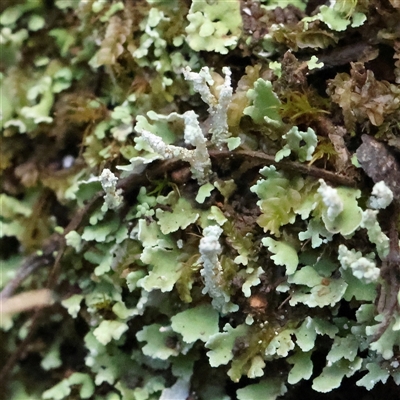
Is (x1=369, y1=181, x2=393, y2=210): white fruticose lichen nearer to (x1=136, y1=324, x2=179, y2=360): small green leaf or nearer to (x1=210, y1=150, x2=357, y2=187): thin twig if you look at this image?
(x1=210, y1=150, x2=357, y2=187): thin twig

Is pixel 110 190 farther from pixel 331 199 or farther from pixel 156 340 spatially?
pixel 331 199

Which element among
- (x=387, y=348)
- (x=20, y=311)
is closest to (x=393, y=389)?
(x=387, y=348)

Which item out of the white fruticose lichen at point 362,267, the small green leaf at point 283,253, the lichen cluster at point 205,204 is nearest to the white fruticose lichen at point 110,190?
the lichen cluster at point 205,204

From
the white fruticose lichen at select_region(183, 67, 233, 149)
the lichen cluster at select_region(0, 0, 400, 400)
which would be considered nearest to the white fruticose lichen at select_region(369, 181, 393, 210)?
the lichen cluster at select_region(0, 0, 400, 400)

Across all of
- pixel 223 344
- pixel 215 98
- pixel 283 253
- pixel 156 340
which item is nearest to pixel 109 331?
pixel 156 340

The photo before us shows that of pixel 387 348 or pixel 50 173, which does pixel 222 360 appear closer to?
pixel 387 348

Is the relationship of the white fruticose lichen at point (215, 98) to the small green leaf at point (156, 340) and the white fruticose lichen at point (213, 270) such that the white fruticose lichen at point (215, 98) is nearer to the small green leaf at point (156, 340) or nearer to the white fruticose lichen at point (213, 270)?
the white fruticose lichen at point (213, 270)
